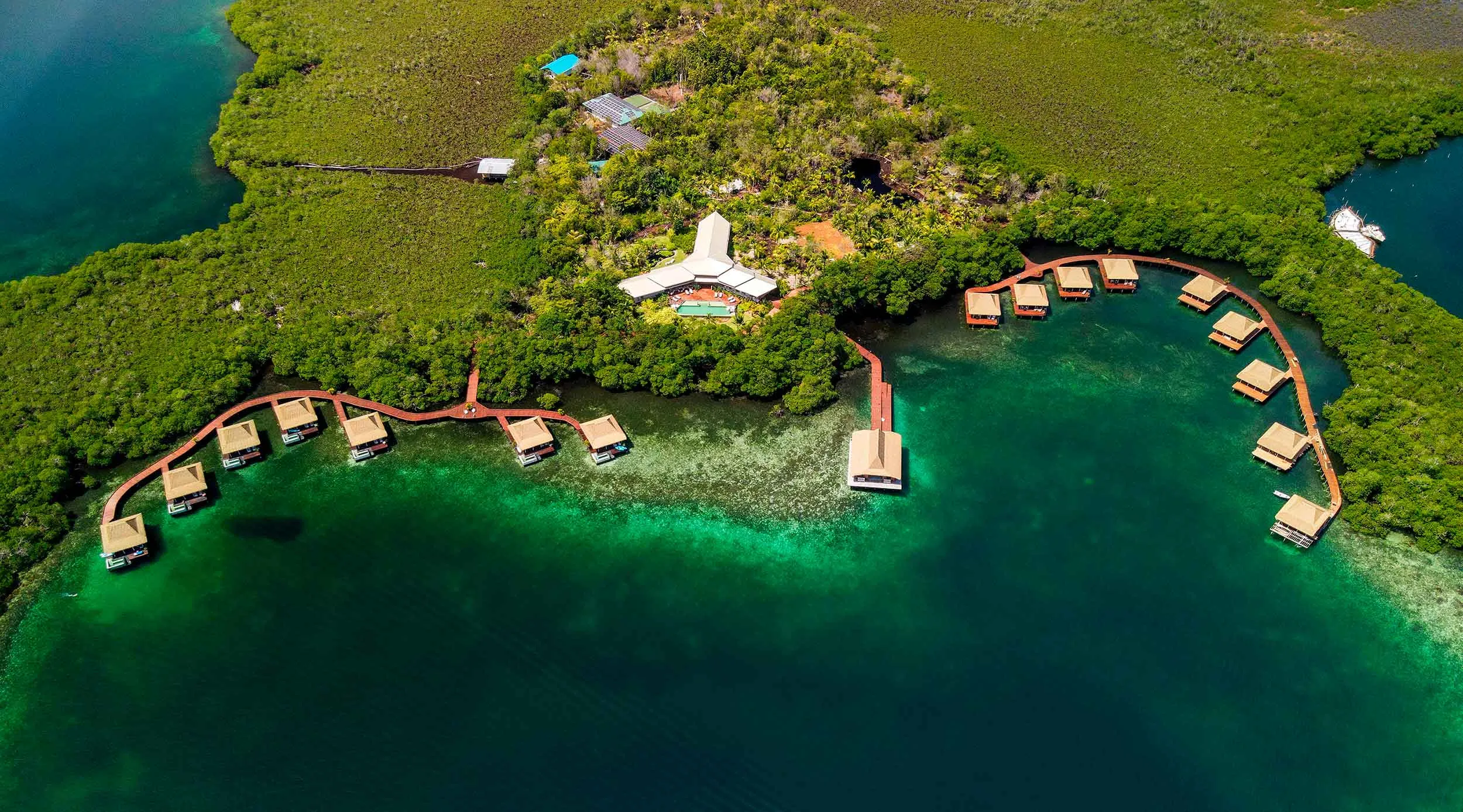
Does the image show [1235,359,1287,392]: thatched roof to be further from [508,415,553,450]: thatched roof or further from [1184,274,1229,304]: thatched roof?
[508,415,553,450]: thatched roof

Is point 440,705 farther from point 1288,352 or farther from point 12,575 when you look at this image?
point 1288,352

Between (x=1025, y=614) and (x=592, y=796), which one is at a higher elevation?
(x=1025, y=614)

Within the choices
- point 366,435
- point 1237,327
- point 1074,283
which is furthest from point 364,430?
point 1237,327

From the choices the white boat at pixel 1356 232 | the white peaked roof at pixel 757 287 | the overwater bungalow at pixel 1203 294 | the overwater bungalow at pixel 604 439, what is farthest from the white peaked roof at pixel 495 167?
the white boat at pixel 1356 232

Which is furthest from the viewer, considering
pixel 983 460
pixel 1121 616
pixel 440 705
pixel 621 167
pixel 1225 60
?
pixel 1225 60

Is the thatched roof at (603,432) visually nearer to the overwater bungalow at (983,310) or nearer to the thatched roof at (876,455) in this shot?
the thatched roof at (876,455)

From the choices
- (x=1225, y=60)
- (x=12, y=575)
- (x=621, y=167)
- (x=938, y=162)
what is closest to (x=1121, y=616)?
(x=938, y=162)
